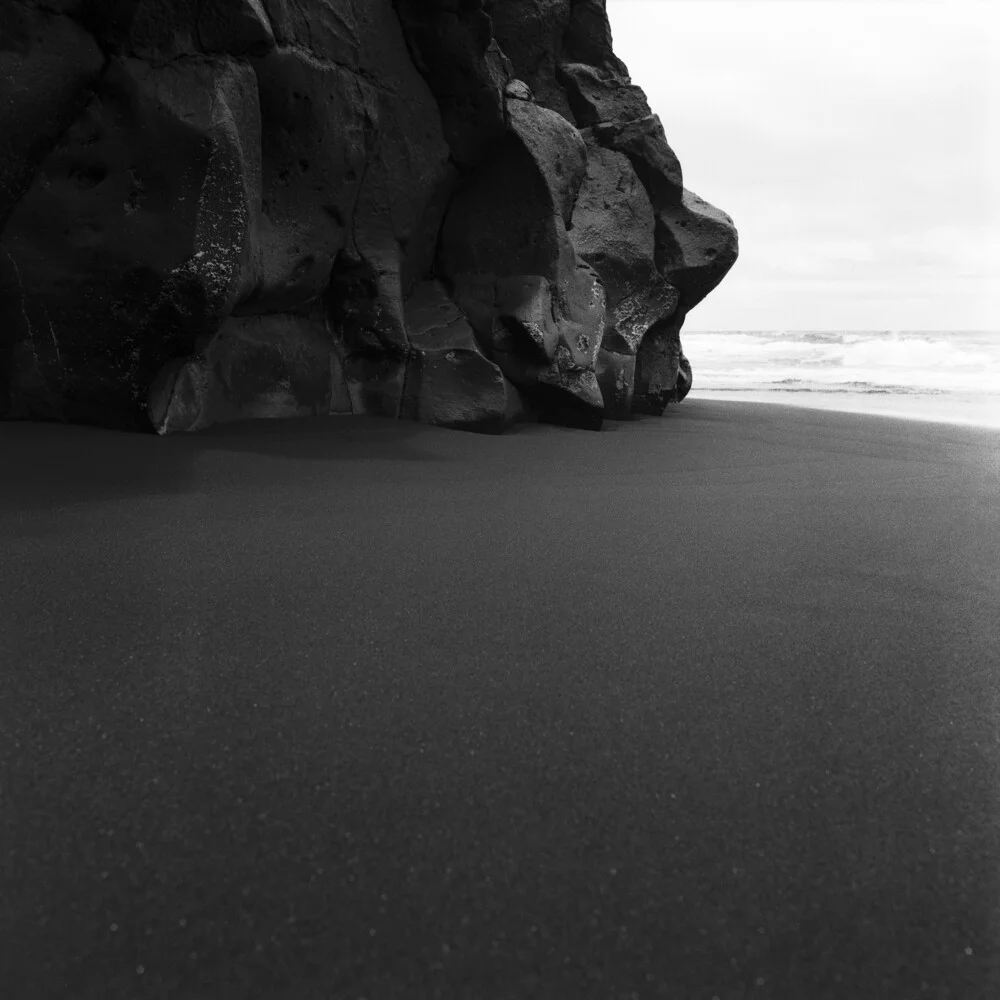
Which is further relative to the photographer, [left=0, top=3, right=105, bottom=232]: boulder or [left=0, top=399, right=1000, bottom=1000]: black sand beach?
[left=0, top=3, right=105, bottom=232]: boulder

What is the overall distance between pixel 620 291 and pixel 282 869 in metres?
5.84

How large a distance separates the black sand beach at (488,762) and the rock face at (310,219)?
1.25 metres

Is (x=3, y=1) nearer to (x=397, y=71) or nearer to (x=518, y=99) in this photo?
(x=397, y=71)

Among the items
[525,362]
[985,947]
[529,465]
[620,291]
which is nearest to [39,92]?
[529,465]

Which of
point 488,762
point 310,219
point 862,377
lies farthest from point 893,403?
point 488,762

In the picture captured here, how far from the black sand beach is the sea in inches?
243

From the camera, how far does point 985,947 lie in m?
0.75

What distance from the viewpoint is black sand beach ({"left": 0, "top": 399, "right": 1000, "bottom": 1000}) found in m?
0.73

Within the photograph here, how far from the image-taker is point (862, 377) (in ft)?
46.3

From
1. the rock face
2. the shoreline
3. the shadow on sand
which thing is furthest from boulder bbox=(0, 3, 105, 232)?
the shoreline

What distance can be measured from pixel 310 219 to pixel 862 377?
12.5 meters

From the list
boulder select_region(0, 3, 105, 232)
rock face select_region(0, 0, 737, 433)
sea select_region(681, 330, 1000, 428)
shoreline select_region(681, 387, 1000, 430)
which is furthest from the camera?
sea select_region(681, 330, 1000, 428)

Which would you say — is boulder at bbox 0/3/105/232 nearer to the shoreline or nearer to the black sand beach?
the black sand beach

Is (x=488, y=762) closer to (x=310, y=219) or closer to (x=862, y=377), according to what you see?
(x=310, y=219)
